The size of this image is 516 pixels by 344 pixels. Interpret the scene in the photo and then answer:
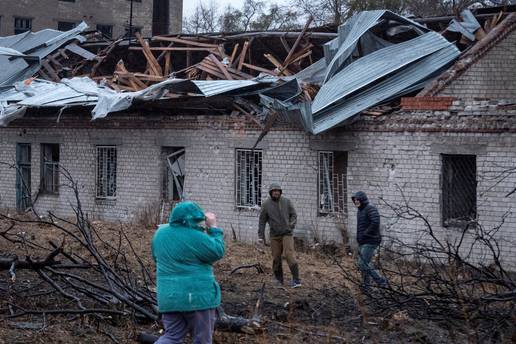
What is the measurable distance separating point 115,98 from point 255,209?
12.5 ft

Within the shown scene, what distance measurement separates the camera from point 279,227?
40.1 ft

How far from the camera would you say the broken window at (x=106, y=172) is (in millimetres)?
19766

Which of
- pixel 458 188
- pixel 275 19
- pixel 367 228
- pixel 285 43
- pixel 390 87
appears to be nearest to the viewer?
pixel 367 228

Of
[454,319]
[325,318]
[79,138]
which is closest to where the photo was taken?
[454,319]

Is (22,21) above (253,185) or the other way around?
above

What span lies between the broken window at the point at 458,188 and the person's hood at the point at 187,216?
28.3 feet

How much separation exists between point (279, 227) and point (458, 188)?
3.93 metres

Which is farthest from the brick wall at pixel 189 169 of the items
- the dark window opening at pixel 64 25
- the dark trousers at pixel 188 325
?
the dark window opening at pixel 64 25

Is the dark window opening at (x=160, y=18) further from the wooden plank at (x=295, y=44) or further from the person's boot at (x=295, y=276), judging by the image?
the person's boot at (x=295, y=276)

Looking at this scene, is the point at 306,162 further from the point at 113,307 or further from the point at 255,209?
the point at 113,307

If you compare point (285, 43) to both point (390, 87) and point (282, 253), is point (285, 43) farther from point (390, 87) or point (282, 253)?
point (282, 253)

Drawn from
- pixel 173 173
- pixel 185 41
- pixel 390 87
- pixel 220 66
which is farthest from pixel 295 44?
pixel 173 173

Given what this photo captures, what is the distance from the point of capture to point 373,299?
8.62m

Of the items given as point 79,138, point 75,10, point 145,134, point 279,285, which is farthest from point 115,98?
point 75,10
